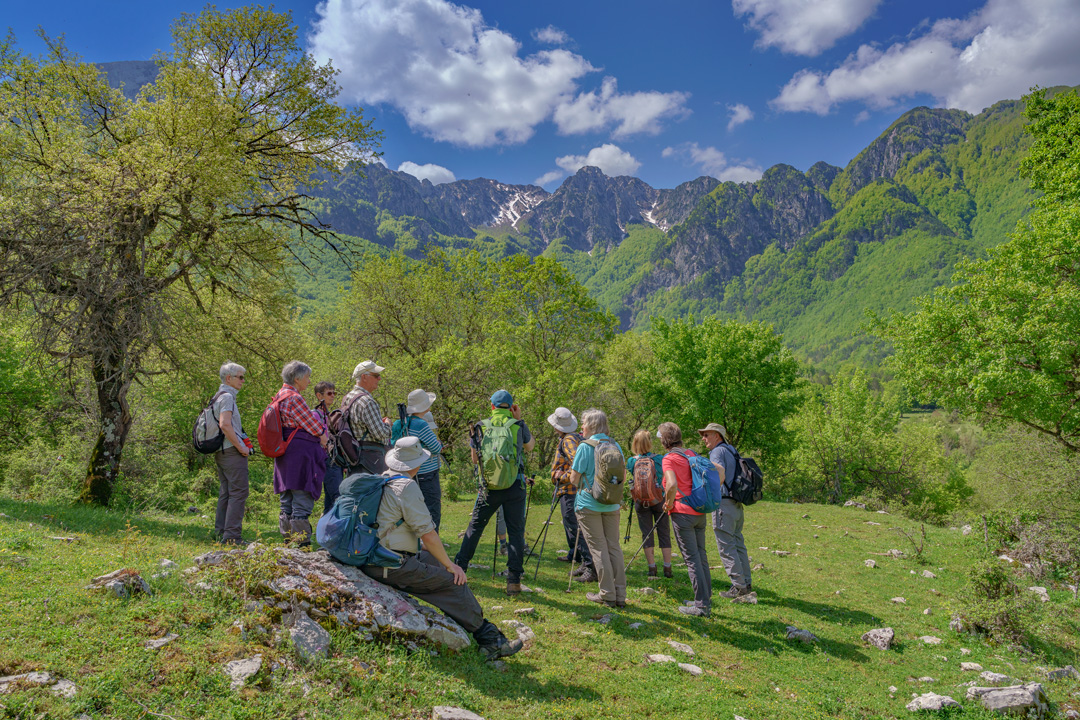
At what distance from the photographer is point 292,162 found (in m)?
13.4

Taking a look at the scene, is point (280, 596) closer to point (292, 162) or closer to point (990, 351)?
point (292, 162)

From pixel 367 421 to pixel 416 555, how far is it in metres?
2.67

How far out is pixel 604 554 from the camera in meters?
7.34

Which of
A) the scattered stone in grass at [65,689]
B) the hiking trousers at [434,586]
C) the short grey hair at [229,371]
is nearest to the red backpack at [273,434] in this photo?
the short grey hair at [229,371]

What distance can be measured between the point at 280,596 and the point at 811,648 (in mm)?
6722

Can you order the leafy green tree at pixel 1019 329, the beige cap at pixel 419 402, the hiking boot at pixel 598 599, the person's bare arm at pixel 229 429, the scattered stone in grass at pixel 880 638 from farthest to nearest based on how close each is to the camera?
the leafy green tree at pixel 1019 329 → the beige cap at pixel 419 402 → the hiking boot at pixel 598 599 → the scattered stone in grass at pixel 880 638 → the person's bare arm at pixel 229 429

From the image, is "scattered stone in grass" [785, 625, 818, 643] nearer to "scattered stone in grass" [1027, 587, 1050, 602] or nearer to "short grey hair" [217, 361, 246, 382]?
"scattered stone in grass" [1027, 587, 1050, 602]

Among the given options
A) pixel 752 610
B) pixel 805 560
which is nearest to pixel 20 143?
pixel 752 610

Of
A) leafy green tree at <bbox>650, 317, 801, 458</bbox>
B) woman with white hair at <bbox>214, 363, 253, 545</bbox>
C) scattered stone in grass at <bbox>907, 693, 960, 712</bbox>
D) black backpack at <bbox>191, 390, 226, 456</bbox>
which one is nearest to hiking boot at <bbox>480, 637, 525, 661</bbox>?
woman with white hair at <bbox>214, 363, 253, 545</bbox>

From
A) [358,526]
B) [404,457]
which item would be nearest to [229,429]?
[358,526]

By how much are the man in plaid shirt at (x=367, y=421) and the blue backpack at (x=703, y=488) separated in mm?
4539

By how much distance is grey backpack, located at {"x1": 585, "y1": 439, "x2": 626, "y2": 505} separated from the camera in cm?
721

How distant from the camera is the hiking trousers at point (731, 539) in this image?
834 cm

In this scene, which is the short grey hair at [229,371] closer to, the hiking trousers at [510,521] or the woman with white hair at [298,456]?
the woman with white hair at [298,456]
